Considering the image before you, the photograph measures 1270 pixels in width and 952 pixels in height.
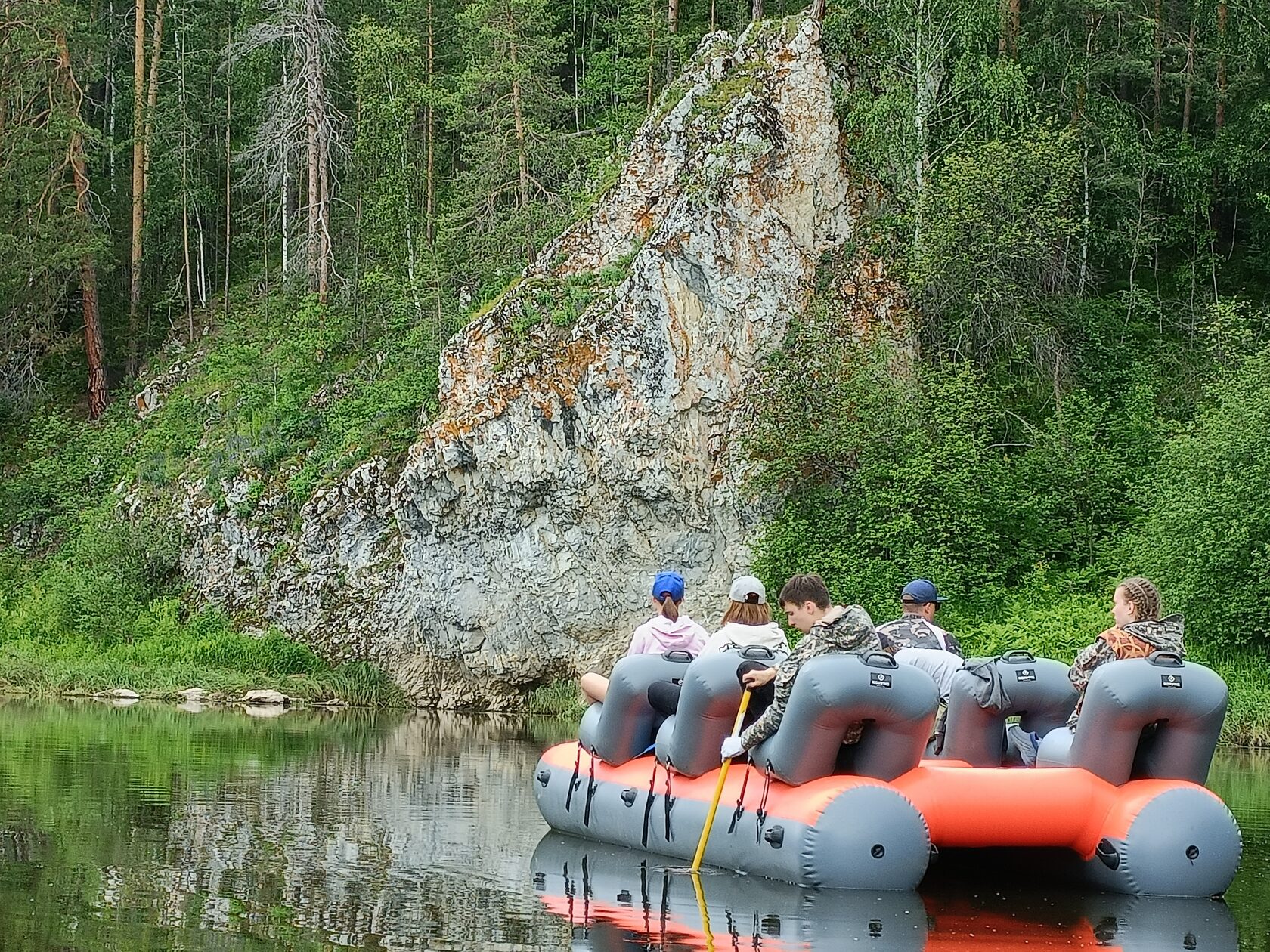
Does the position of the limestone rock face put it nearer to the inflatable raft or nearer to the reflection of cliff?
the reflection of cliff

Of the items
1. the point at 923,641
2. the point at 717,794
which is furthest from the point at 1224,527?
the point at 717,794

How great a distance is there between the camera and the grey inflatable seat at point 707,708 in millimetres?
10258

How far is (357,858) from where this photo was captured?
10297 mm

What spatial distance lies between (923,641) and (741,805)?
1.88m

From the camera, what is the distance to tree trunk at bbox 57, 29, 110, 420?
33.6 m

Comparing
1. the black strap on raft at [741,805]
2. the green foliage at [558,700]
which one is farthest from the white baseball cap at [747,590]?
the green foliage at [558,700]

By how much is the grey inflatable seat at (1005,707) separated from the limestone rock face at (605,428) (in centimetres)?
1309

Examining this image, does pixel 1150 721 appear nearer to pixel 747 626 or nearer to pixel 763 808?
pixel 763 808

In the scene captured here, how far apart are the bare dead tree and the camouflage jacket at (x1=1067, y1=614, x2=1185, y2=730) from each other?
24505 mm

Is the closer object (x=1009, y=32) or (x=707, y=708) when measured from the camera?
(x=707, y=708)

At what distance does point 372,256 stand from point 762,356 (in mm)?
11707

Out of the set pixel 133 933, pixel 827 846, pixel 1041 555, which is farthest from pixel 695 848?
pixel 1041 555

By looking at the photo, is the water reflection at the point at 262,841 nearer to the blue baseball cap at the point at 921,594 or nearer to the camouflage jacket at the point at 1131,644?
the blue baseball cap at the point at 921,594

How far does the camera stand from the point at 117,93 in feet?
130
